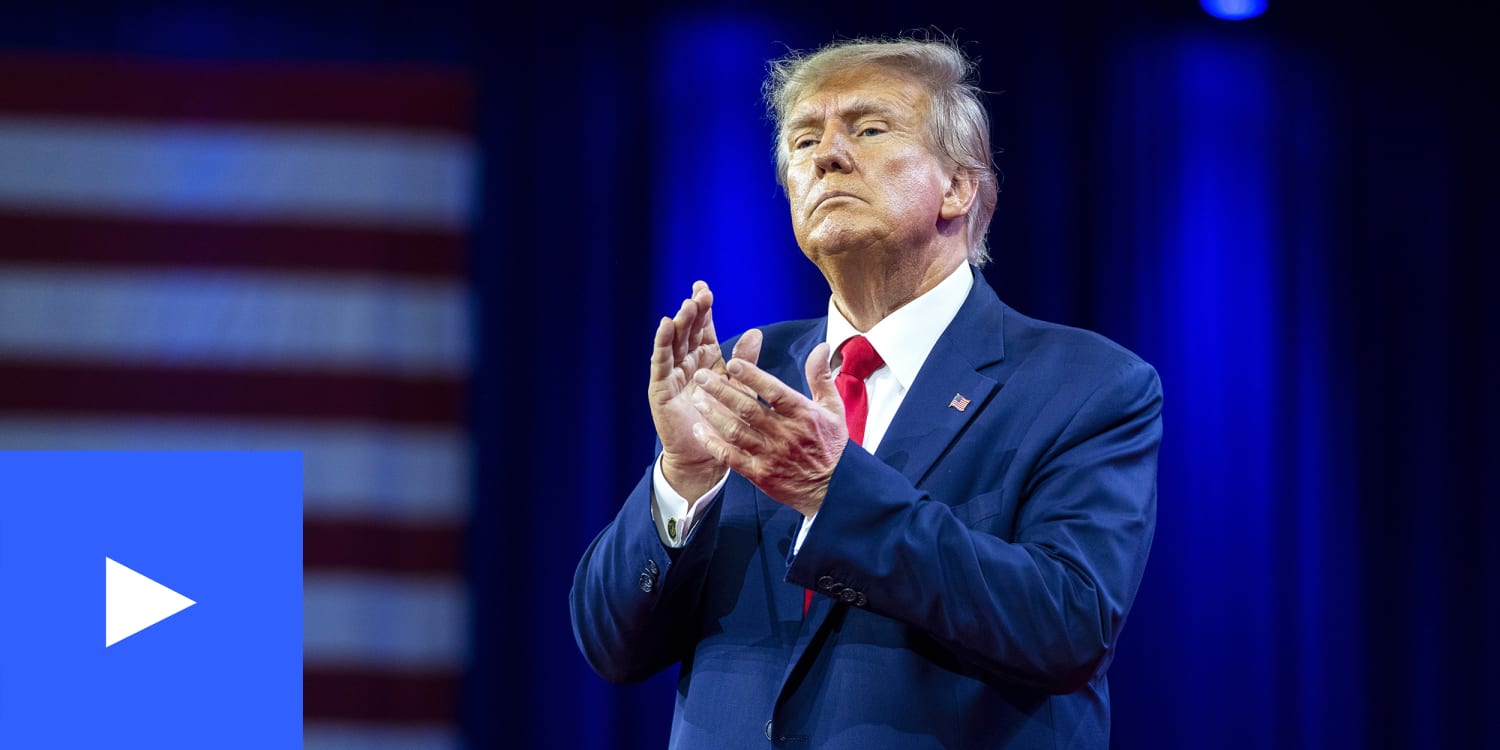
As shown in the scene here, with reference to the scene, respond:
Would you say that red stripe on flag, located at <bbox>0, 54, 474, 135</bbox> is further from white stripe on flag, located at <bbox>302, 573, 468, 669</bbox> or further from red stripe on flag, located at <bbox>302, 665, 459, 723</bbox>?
red stripe on flag, located at <bbox>302, 665, 459, 723</bbox>

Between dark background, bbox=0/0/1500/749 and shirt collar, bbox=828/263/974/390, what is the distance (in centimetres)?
154

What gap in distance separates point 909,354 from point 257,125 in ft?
6.96

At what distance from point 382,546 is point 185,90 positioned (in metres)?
1.10

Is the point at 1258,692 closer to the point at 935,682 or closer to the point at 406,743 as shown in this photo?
the point at 406,743

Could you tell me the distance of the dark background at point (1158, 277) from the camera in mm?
3270

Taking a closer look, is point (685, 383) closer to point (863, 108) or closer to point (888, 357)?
point (888, 357)

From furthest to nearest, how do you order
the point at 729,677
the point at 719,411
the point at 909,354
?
the point at 909,354 → the point at 729,677 → the point at 719,411

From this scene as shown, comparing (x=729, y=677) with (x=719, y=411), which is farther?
(x=729, y=677)

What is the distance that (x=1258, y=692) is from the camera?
341cm

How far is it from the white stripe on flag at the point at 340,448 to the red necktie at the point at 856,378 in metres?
1.71

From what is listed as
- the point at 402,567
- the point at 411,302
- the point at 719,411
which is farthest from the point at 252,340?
the point at 719,411

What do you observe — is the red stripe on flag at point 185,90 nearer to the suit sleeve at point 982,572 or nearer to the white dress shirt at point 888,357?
the white dress shirt at point 888,357

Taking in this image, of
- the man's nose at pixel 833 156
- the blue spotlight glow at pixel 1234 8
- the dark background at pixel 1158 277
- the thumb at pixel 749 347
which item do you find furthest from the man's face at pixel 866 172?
the blue spotlight glow at pixel 1234 8

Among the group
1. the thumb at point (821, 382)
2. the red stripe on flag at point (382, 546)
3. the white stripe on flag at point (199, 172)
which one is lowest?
the red stripe on flag at point (382, 546)
